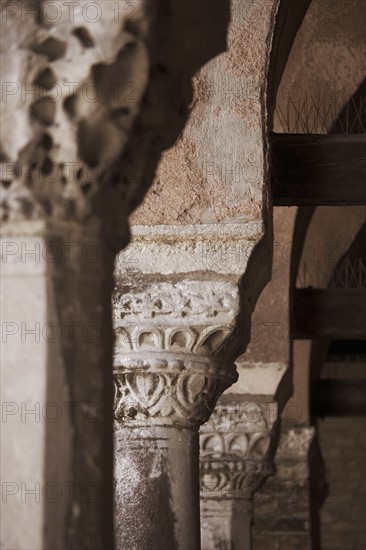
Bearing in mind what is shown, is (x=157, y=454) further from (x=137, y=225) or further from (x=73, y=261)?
(x=73, y=261)

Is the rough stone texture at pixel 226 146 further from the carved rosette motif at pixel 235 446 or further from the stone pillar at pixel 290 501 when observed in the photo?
the stone pillar at pixel 290 501

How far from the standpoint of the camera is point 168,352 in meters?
4.22

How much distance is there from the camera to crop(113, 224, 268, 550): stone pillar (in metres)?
4.11

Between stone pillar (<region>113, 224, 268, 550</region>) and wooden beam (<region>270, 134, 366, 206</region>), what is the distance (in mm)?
1089

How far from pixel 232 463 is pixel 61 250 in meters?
4.99

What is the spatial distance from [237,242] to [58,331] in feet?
6.92

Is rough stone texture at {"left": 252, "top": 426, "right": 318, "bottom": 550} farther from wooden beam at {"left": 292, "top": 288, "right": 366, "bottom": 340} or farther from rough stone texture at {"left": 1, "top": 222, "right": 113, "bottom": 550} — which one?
rough stone texture at {"left": 1, "top": 222, "right": 113, "bottom": 550}

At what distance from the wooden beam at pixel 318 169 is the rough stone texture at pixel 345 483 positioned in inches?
327

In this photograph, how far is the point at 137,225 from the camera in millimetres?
4145

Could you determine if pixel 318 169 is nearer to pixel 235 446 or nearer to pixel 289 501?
pixel 235 446

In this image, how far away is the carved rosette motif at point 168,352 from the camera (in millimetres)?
4156

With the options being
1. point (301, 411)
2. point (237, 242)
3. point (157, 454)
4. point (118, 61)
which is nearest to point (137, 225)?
point (237, 242)

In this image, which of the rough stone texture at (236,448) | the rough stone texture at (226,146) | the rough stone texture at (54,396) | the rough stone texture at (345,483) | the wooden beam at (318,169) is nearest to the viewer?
the rough stone texture at (54,396)

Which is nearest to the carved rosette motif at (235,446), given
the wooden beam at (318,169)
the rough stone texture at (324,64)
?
the rough stone texture at (324,64)
